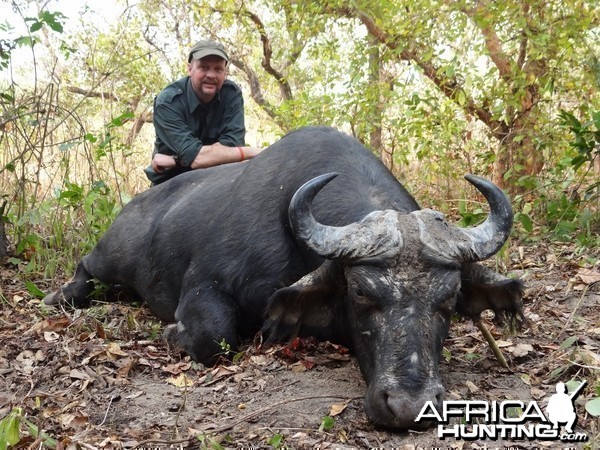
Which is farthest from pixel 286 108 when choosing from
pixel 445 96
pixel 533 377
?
pixel 533 377

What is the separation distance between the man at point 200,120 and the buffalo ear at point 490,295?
11.5ft

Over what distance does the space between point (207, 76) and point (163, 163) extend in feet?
3.38

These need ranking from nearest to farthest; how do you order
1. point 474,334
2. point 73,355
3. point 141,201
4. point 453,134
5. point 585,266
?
point 73,355 → point 474,334 → point 585,266 → point 141,201 → point 453,134

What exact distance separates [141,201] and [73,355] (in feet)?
7.61

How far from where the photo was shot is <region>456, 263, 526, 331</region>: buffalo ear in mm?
3979

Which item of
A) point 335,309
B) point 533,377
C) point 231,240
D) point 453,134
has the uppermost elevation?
point 453,134

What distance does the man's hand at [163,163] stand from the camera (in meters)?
7.16

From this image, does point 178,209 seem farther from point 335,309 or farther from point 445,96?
point 445,96

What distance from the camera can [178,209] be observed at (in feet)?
19.2

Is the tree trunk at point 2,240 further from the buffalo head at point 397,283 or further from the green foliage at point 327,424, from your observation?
the green foliage at point 327,424

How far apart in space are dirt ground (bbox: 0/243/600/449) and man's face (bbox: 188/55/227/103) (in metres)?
2.80

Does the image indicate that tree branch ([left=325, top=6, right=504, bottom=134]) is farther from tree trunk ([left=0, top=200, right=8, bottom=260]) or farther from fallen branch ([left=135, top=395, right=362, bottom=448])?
fallen branch ([left=135, top=395, right=362, bottom=448])

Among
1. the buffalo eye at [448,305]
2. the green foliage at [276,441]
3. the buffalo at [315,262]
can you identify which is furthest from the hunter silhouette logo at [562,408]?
the green foliage at [276,441]

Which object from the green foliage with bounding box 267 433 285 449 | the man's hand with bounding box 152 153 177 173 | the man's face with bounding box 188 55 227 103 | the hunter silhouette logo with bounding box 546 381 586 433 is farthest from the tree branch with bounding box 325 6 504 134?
the green foliage with bounding box 267 433 285 449
